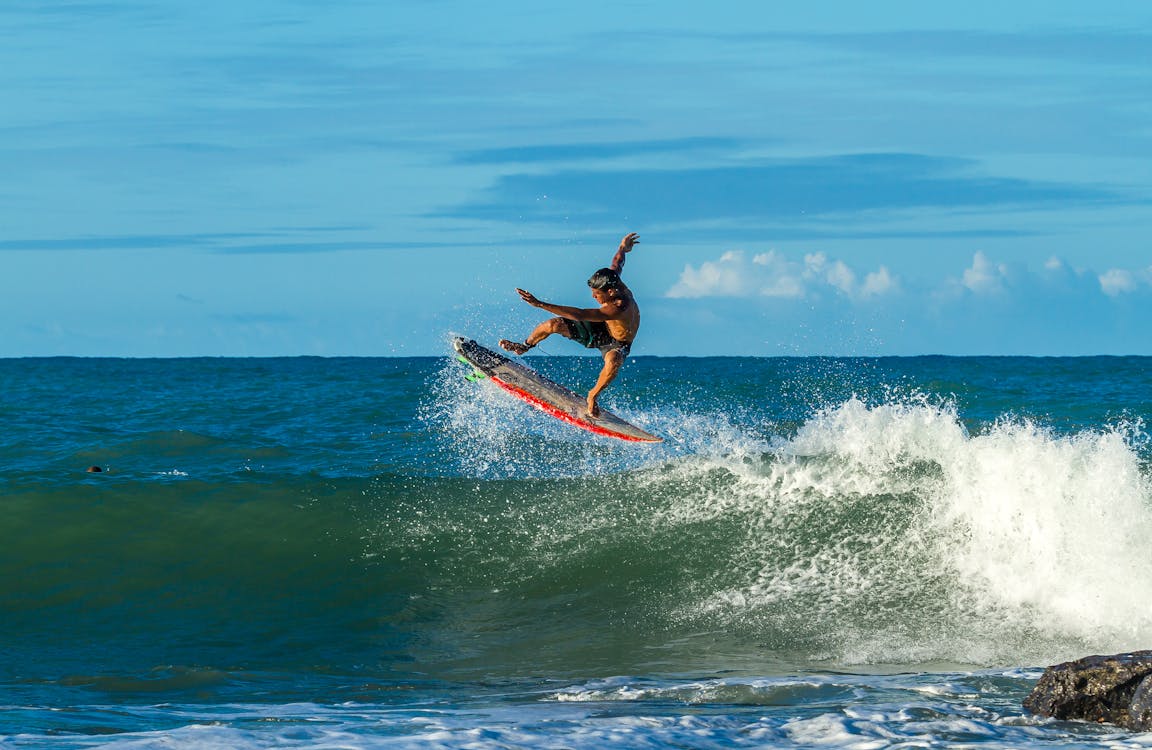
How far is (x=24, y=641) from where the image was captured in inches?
426

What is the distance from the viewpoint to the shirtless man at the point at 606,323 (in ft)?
39.7

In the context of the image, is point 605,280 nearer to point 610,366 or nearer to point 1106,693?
point 610,366

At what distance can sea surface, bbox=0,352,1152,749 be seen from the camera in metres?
7.77

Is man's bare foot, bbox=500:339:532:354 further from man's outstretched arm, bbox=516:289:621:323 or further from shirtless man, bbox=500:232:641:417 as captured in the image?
man's outstretched arm, bbox=516:289:621:323

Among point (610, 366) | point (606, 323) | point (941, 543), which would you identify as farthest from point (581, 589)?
point (941, 543)

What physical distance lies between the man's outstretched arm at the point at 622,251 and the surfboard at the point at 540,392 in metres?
2.38

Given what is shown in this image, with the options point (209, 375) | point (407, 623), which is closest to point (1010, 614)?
point (407, 623)

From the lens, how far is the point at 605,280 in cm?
1205

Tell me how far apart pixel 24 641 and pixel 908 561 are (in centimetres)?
830

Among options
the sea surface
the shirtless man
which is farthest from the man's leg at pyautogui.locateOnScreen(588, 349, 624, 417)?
the sea surface

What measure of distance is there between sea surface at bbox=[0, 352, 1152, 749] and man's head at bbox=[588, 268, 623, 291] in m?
2.81

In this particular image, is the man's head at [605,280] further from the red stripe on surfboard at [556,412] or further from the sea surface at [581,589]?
the sea surface at [581,589]

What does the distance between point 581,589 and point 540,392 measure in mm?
3032

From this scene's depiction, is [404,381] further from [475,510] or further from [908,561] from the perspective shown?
[908,561]
